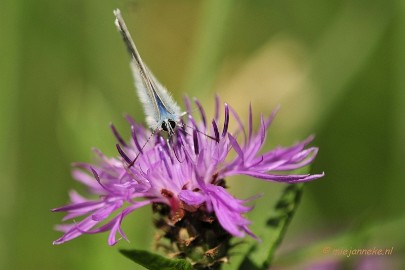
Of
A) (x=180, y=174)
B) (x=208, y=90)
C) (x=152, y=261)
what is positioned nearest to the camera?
(x=152, y=261)

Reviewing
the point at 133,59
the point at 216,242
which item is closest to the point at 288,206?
the point at 216,242

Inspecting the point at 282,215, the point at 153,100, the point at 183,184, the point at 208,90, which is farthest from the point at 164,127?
the point at 208,90

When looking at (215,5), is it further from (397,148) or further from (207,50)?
(397,148)

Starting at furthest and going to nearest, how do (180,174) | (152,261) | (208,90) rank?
(208,90) < (180,174) < (152,261)

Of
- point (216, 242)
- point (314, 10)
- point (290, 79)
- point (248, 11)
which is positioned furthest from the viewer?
point (248, 11)

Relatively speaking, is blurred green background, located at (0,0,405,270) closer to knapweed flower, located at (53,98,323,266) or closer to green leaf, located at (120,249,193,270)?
knapweed flower, located at (53,98,323,266)

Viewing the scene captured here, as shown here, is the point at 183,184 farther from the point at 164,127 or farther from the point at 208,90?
the point at 208,90

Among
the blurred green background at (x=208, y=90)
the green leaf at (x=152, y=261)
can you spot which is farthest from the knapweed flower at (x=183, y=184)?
the blurred green background at (x=208, y=90)

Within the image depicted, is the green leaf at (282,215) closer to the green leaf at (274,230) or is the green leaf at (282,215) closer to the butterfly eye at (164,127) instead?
the green leaf at (274,230)
